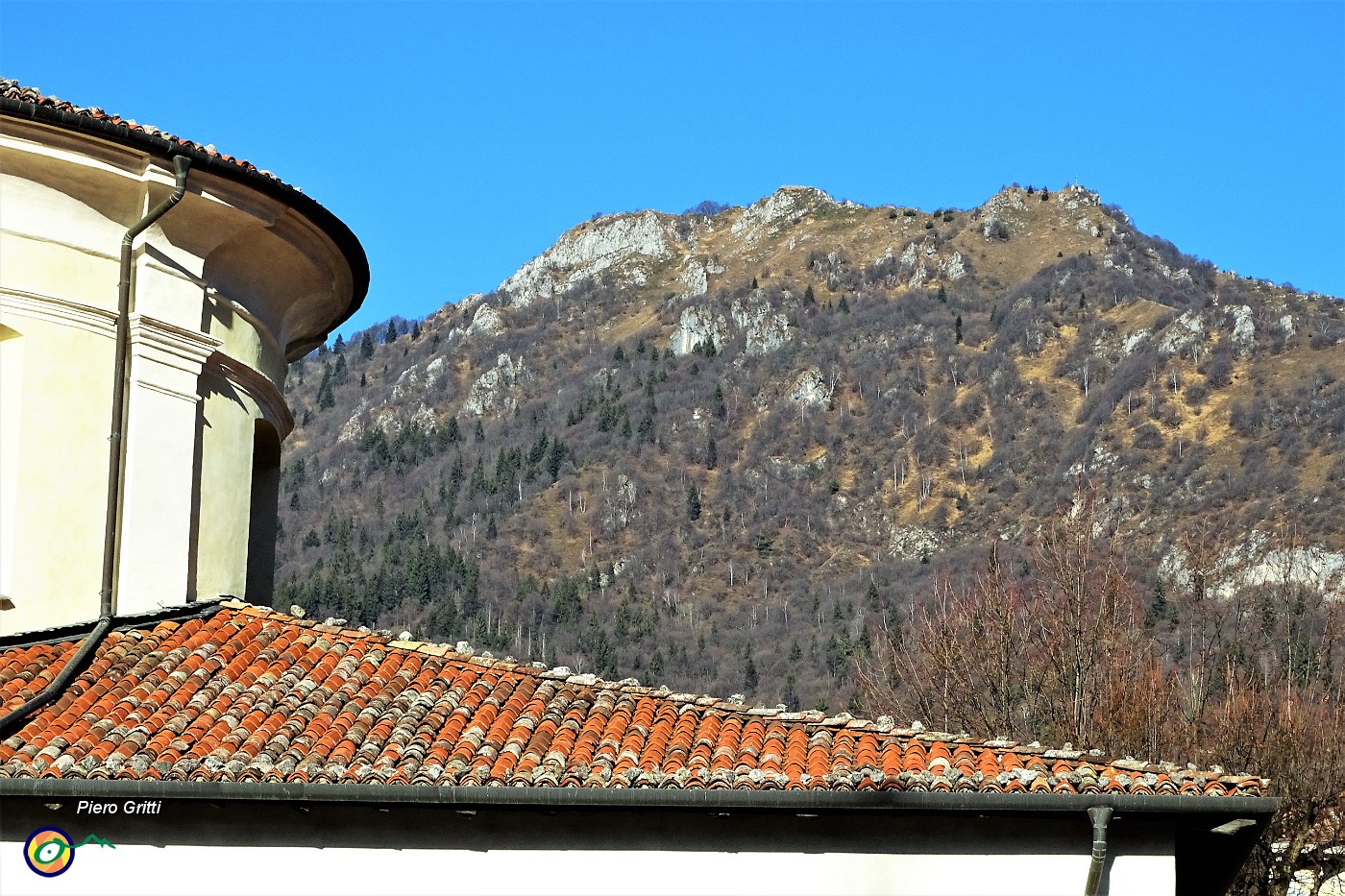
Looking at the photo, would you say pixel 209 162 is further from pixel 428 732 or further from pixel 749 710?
pixel 749 710

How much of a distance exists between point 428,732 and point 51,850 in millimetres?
2325

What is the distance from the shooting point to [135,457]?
1411 centimetres

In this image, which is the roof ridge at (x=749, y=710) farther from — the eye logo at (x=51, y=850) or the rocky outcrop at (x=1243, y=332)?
the rocky outcrop at (x=1243, y=332)

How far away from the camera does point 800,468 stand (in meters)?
170

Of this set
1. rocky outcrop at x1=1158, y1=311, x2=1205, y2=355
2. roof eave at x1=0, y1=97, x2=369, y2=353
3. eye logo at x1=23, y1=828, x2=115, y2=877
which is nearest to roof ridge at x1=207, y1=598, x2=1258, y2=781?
eye logo at x1=23, y1=828, x2=115, y2=877

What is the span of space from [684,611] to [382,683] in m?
130

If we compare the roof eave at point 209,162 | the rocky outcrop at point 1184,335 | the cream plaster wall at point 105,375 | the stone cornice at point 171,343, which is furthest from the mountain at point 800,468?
the stone cornice at point 171,343

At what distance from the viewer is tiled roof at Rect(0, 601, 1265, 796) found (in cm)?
1055

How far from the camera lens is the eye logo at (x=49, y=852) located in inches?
415

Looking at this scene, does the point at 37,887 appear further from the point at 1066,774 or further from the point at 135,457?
the point at 1066,774

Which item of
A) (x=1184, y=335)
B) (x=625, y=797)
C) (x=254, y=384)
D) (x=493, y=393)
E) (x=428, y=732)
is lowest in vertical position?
(x=625, y=797)

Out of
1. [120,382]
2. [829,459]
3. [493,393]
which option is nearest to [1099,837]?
[120,382]

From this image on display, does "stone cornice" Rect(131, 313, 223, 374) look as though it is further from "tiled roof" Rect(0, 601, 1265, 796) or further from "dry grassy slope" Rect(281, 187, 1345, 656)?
"dry grassy slope" Rect(281, 187, 1345, 656)

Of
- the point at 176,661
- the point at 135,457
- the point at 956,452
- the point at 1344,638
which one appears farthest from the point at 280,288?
the point at 956,452
